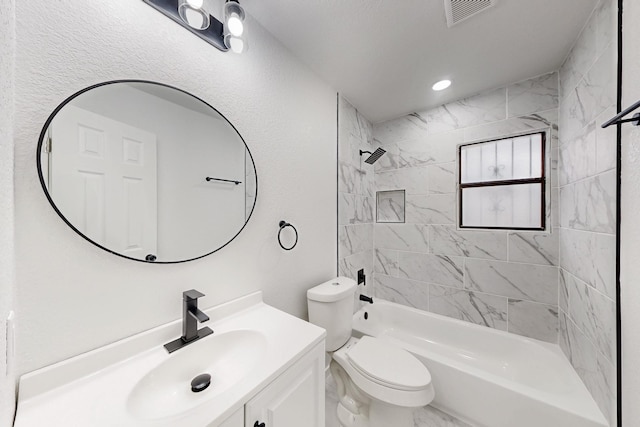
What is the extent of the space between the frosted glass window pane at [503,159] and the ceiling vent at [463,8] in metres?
1.09

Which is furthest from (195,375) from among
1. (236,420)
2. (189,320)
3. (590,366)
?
(590,366)

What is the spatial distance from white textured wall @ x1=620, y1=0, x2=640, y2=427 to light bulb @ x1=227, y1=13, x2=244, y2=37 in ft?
5.17

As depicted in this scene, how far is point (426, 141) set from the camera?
217 cm

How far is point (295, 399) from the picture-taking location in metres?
0.81

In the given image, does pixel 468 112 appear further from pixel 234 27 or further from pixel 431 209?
pixel 234 27

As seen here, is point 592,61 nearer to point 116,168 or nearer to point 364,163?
point 364,163

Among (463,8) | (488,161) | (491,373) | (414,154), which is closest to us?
(463,8)

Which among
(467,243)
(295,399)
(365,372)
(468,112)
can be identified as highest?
(468,112)

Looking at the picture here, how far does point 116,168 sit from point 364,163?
1973 mm

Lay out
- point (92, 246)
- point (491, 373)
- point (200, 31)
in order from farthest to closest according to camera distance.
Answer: point (491, 373), point (200, 31), point (92, 246)

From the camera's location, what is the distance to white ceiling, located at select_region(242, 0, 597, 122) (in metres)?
1.14

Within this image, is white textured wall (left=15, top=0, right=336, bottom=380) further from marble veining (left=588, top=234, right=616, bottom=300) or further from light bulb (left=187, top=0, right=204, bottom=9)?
marble veining (left=588, top=234, right=616, bottom=300)

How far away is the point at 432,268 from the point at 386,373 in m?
1.19

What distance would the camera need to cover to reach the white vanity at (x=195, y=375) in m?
0.57
